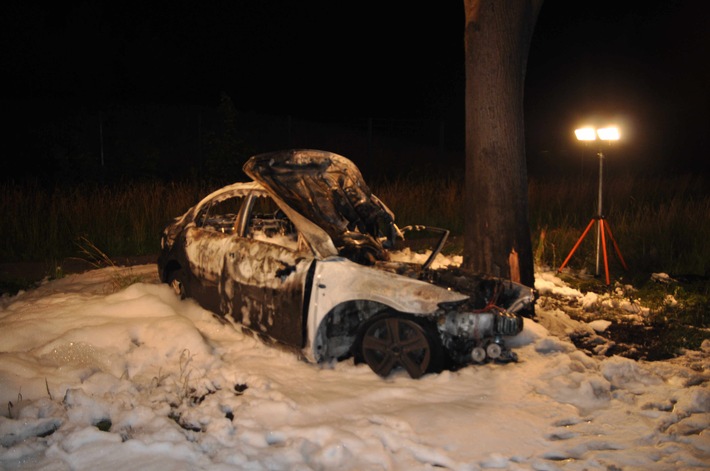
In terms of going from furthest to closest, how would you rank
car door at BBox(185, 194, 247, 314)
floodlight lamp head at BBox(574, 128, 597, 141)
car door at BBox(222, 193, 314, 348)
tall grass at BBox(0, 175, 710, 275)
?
tall grass at BBox(0, 175, 710, 275) < floodlight lamp head at BBox(574, 128, 597, 141) < car door at BBox(185, 194, 247, 314) < car door at BBox(222, 193, 314, 348)

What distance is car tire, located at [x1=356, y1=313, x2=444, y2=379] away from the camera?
552 centimetres

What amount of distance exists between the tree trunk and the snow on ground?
1.53 m

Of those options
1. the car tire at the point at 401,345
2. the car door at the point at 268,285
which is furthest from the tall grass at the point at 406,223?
the car tire at the point at 401,345

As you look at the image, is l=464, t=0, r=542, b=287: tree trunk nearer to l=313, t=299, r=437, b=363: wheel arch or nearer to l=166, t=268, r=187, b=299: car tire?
l=313, t=299, r=437, b=363: wheel arch

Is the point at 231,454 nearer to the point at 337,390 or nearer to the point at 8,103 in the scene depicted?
the point at 337,390

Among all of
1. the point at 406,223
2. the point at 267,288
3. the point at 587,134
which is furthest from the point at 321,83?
the point at 267,288

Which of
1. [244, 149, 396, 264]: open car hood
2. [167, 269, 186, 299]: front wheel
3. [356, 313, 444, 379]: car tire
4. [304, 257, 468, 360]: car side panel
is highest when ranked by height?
[244, 149, 396, 264]: open car hood

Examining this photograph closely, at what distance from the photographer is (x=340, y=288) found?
550 centimetres

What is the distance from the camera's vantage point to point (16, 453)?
4.08m

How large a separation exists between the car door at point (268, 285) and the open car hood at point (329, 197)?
29 cm

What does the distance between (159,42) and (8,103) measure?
11.2 metres

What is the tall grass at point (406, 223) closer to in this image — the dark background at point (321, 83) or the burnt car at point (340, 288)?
the burnt car at point (340, 288)

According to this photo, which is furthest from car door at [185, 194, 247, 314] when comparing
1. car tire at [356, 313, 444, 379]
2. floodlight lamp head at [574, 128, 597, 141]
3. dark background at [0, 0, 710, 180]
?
dark background at [0, 0, 710, 180]

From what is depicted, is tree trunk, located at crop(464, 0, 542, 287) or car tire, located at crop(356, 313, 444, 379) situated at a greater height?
tree trunk, located at crop(464, 0, 542, 287)
